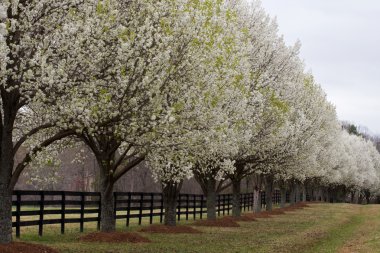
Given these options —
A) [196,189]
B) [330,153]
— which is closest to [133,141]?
[330,153]

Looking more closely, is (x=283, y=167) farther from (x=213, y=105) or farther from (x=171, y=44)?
(x=171, y=44)

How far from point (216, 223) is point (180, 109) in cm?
1628

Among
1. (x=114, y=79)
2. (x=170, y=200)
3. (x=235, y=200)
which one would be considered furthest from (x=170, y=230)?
(x=235, y=200)

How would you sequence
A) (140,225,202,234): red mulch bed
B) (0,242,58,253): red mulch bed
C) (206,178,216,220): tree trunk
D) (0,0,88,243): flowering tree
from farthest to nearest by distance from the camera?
(206,178,216,220): tree trunk
(140,225,202,234): red mulch bed
(0,242,58,253): red mulch bed
(0,0,88,243): flowering tree

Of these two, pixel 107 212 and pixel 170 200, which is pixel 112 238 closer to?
pixel 107 212

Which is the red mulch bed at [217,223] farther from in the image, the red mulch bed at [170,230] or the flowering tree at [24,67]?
the flowering tree at [24,67]

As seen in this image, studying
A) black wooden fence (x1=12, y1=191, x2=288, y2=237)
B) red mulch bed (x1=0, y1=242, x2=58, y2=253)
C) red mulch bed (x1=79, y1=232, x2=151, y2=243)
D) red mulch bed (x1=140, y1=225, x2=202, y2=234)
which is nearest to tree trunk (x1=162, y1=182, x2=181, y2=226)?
red mulch bed (x1=140, y1=225, x2=202, y2=234)

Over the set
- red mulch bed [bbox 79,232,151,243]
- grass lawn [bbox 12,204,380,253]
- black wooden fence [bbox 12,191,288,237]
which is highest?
black wooden fence [bbox 12,191,288,237]

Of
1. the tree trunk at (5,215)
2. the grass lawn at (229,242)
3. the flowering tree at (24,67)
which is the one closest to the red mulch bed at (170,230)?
the grass lawn at (229,242)

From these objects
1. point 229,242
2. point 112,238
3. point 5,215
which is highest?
point 5,215

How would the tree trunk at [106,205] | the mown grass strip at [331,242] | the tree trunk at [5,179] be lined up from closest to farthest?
the tree trunk at [5,179]
the tree trunk at [106,205]
the mown grass strip at [331,242]

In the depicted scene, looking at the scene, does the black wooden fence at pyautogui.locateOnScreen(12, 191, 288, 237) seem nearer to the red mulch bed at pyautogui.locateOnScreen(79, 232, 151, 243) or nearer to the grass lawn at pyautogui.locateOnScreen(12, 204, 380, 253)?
the grass lawn at pyautogui.locateOnScreen(12, 204, 380, 253)

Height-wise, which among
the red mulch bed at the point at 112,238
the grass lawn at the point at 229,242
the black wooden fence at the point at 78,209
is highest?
the black wooden fence at the point at 78,209

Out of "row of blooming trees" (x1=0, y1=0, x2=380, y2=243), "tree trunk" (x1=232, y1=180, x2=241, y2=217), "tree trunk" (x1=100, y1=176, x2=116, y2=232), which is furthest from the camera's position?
"tree trunk" (x1=232, y1=180, x2=241, y2=217)
